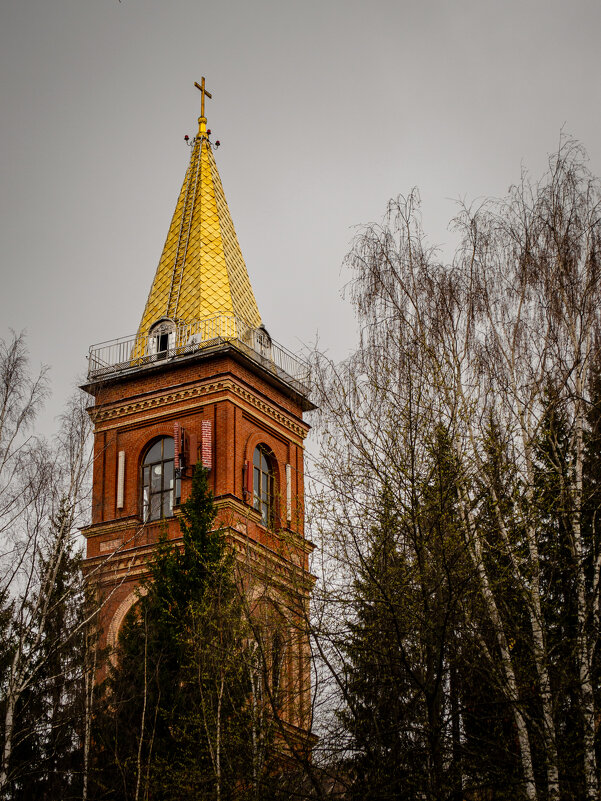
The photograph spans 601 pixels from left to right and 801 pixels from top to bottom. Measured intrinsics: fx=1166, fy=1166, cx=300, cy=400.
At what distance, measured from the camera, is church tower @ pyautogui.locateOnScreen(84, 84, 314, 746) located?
34.3m

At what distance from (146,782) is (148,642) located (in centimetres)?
527

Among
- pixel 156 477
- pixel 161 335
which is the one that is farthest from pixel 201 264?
pixel 156 477

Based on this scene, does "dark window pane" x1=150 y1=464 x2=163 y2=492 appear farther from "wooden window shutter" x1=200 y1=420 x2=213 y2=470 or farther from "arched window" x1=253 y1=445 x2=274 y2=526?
"arched window" x1=253 y1=445 x2=274 y2=526

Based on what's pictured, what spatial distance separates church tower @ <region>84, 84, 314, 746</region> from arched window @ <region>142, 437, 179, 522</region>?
42mm

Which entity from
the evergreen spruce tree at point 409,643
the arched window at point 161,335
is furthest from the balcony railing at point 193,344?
the evergreen spruce tree at point 409,643

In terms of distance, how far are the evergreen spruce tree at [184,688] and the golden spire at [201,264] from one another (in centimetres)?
1031

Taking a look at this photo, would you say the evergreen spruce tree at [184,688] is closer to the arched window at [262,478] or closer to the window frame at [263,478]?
the window frame at [263,478]

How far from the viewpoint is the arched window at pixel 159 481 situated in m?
35.2

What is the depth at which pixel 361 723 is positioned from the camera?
49.2 feet

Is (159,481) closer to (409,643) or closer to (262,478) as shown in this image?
(262,478)

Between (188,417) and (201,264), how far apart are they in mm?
5570

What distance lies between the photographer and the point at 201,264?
1512 inches

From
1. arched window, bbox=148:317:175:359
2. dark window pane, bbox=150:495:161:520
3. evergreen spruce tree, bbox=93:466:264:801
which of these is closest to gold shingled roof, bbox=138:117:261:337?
arched window, bbox=148:317:175:359

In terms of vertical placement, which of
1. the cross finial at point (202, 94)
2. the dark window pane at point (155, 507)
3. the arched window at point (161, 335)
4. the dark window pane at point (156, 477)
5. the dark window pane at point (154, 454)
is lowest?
the dark window pane at point (155, 507)
